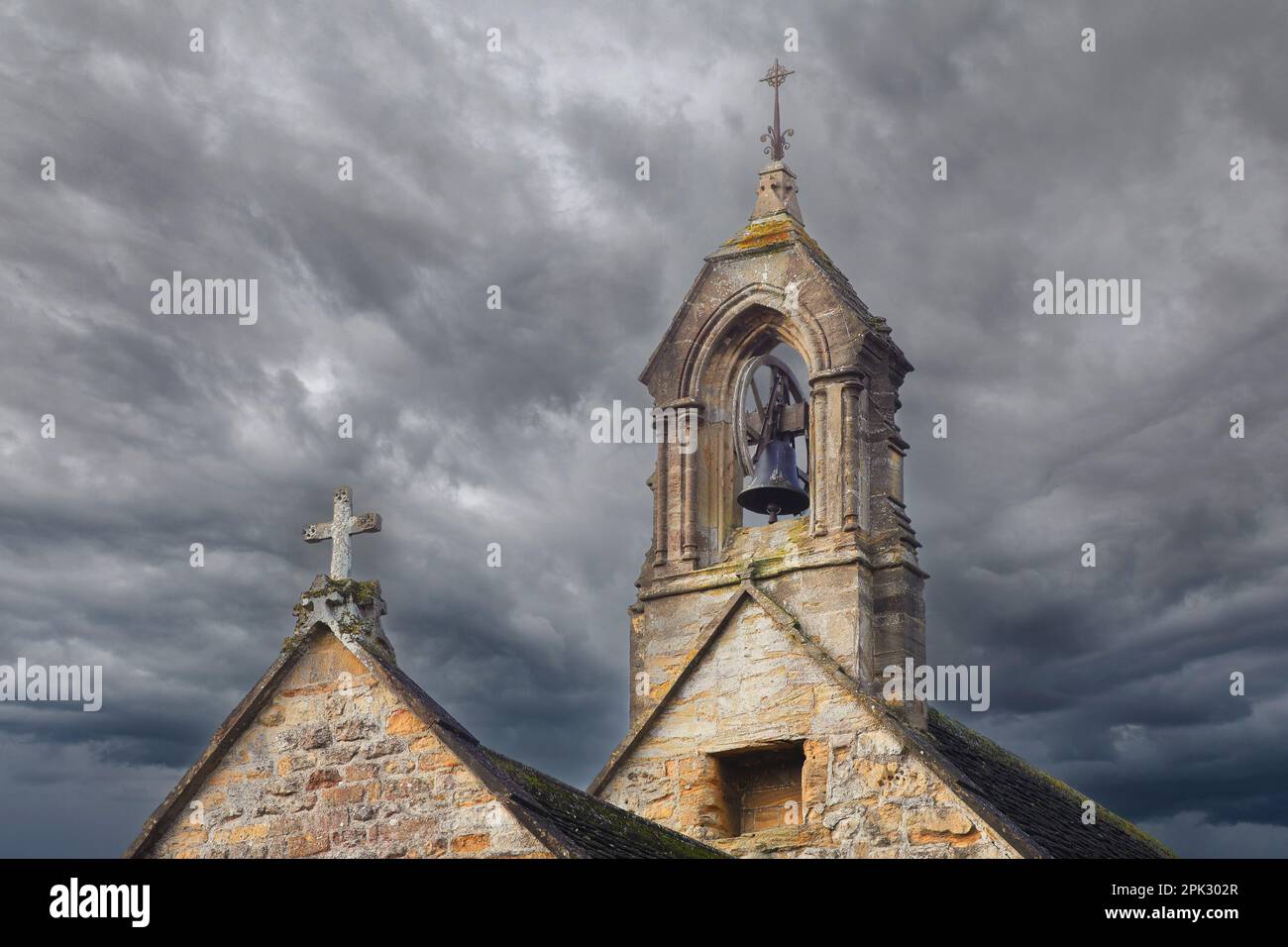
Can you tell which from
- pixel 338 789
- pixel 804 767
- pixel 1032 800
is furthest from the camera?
pixel 1032 800

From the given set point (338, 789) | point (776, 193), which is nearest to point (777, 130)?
point (776, 193)

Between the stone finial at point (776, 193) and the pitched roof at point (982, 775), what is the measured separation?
4800 mm

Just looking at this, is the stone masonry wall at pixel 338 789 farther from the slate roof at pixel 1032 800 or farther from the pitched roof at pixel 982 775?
the slate roof at pixel 1032 800

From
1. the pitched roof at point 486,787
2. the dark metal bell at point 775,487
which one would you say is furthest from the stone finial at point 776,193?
the pitched roof at point 486,787

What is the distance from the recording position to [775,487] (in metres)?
19.5

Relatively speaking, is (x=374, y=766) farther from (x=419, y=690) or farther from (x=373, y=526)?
(x=373, y=526)

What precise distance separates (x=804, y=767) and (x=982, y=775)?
6.80ft

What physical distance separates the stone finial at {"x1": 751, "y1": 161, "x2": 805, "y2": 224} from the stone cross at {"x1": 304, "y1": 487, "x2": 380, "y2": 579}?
9326 millimetres

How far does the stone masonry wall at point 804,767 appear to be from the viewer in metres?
15.9

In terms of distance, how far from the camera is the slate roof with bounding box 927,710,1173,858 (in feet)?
55.0

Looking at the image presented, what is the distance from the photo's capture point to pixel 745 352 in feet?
66.0

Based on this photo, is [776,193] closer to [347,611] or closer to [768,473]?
[768,473]

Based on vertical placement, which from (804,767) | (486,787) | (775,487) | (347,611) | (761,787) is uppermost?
(775,487)
